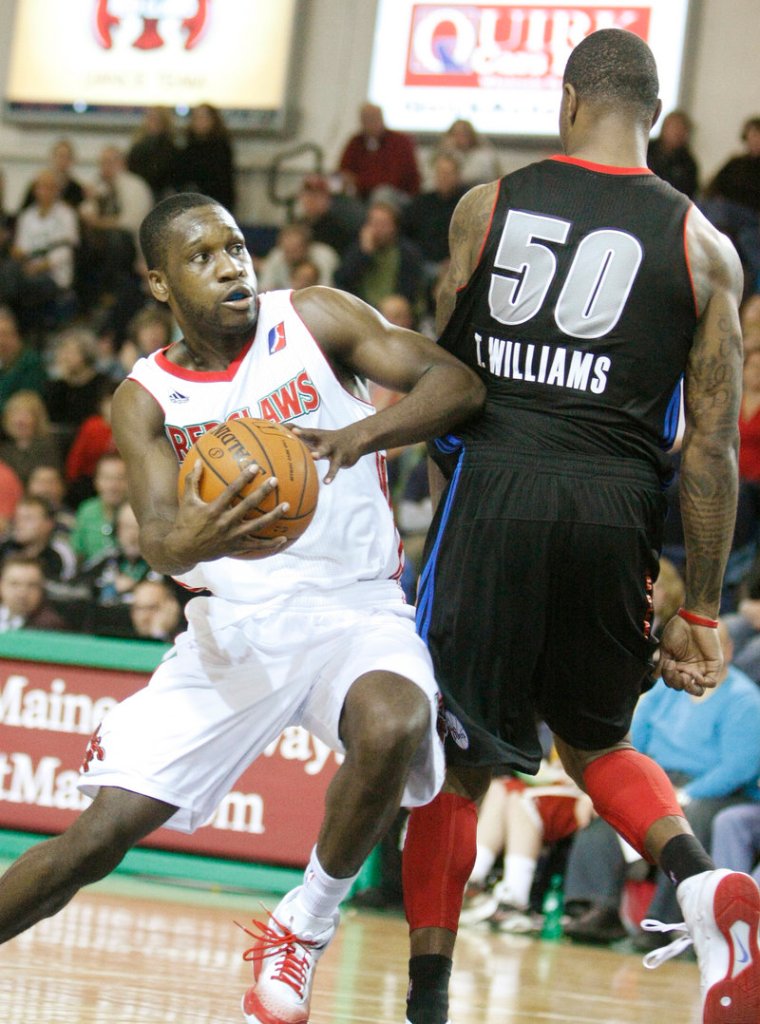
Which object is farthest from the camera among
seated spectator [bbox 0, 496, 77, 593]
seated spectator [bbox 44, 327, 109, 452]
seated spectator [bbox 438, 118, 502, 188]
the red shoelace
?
seated spectator [bbox 438, 118, 502, 188]

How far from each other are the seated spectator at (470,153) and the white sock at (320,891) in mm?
8842

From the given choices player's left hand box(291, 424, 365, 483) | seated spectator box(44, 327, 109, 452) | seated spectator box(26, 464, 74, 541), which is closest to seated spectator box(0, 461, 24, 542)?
seated spectator box(26, 464, 74, 541)

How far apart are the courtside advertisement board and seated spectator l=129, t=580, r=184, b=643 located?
6845 millimetres

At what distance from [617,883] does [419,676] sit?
149 inches

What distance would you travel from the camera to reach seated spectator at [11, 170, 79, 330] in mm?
13312

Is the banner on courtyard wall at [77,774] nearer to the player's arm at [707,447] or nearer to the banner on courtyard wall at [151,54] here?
the player's arm at [707,447]

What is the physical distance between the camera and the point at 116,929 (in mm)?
5898

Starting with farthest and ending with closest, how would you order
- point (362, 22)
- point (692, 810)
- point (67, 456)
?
point (362, 22)
point (67, 456)
point (692, 810)

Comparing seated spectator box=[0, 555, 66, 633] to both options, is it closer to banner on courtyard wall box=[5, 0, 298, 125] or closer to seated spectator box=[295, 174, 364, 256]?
seated spectator box=[295, 174, 364, 256]

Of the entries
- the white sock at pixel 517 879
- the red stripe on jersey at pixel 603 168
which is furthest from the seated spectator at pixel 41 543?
the red stripe on jersey at pixel 603 168

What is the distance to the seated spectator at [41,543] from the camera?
942cm

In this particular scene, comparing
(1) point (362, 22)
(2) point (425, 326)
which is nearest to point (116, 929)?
(2) point (425, 326)

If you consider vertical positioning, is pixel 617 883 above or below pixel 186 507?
below

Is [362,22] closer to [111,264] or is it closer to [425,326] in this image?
[111,264]
